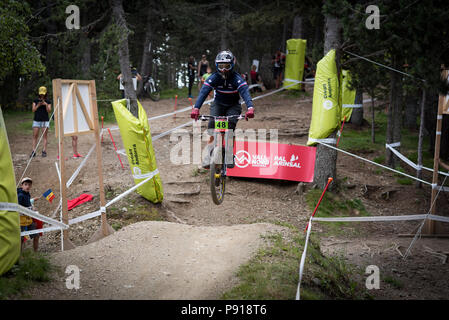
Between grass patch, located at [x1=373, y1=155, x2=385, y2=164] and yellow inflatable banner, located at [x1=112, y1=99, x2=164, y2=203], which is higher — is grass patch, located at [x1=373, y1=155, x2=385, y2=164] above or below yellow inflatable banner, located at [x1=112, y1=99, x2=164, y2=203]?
below

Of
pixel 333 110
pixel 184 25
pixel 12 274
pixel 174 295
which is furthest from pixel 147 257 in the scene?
pixel 184 25

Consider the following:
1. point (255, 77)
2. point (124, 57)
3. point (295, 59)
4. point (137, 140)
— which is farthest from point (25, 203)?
point (255, 77)

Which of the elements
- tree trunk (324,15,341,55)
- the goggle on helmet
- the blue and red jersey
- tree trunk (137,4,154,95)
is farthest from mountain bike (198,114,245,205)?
tree trunk (137,4,154,95)

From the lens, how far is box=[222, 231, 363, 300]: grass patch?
15.1 ft

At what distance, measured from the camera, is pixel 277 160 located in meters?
10.8

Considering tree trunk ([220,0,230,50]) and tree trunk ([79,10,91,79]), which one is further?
tree trunk ([220,0,230,50])

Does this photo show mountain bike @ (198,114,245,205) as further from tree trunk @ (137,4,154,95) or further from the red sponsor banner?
tree trunk @ (137,4,154,95)

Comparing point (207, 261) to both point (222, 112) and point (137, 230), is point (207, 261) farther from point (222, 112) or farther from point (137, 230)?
point (222, 112)

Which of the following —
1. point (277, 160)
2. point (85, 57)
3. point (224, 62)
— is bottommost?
point (277, 160)

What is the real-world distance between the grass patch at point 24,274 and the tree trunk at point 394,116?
33.0 ft

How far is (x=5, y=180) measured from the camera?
4676 millimetres

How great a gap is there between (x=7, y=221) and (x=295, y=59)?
1664cm

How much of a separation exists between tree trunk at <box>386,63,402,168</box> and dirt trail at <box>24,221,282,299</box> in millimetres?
6639

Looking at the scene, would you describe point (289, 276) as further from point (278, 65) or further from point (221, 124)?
point (278, 65)
